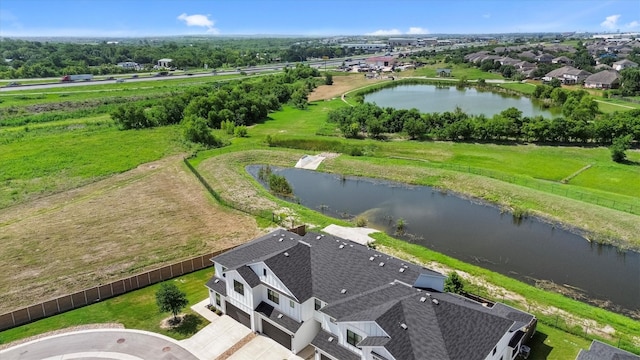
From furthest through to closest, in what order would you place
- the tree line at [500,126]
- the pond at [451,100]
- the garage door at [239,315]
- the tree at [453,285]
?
the pond at [451,100] < the tree line at [500,126] < the tree at [453,285] < the garage door at [239,315]

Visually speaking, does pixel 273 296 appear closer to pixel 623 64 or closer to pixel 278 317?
pixel 278 317

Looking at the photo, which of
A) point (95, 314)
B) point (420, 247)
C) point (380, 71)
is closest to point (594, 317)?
point (420, 247)

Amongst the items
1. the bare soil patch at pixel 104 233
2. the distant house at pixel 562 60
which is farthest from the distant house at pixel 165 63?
the distant house at pixel 562 60

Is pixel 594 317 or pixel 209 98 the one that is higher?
pixel 209 98

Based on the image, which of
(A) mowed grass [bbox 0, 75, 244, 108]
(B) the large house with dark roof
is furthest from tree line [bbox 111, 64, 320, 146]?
(B) the large house with dark roof

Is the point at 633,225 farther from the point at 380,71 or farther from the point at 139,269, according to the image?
the point at 380,71

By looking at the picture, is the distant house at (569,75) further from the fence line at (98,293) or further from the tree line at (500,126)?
the fence line at (98,293)
